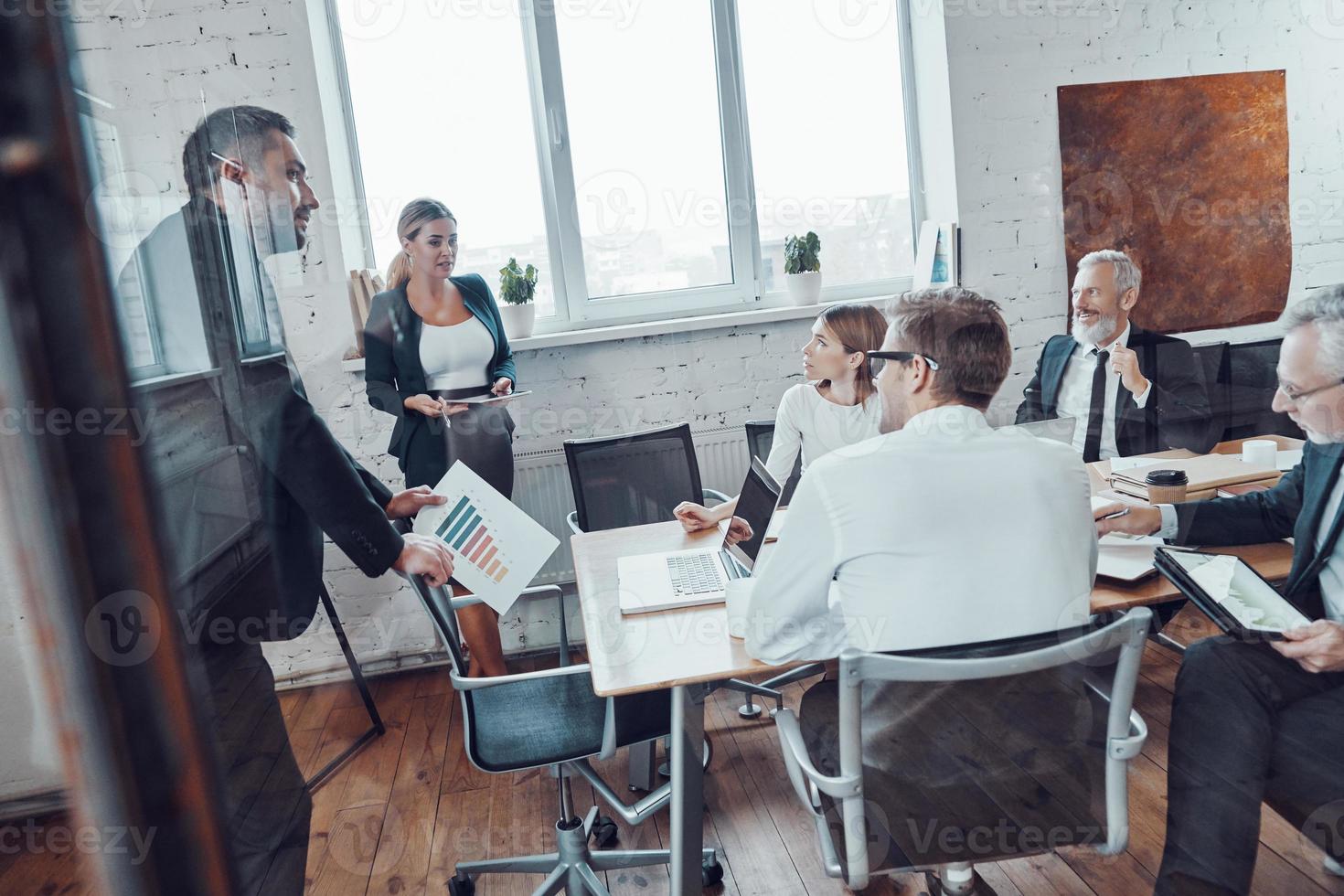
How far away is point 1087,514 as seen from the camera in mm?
1067

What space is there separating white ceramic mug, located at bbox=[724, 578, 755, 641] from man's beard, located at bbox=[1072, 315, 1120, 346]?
1366 mm

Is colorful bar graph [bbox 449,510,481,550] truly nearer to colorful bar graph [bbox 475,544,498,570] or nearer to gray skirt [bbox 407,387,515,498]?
colorful bar graph [bbox 475,544,498,570]

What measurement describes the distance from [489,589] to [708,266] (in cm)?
196

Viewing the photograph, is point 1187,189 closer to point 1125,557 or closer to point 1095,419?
point 1095,419

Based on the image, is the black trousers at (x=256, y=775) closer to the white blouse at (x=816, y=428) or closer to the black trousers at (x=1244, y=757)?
the black trousers at (x=1244, y=757)

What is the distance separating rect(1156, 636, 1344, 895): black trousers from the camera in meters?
1.06

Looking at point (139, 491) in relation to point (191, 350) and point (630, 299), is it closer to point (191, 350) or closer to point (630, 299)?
point (191, 350)

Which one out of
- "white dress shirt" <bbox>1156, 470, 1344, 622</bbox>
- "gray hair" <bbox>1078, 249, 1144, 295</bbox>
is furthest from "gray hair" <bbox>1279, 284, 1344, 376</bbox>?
"gray hair" <bbox>1078, 249, 1144, 295</bbox>

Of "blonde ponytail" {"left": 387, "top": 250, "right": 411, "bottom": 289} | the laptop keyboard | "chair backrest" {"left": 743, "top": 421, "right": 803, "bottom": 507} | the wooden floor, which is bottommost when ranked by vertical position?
the wooden floor

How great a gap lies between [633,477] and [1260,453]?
1326 millimetres

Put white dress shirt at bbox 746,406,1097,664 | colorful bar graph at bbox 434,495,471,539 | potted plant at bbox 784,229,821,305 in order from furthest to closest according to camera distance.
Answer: potted plant at bbox 784,229,821,305
white dress shirt at bbox 746,406,1097,664
colorful bar graph at bbox 434,495,471,539

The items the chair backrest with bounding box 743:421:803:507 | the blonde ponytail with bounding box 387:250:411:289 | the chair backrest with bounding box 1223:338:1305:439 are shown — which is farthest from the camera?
the chair backrest with bounding box 743:421:803:507

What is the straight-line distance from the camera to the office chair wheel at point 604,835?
5.18ft

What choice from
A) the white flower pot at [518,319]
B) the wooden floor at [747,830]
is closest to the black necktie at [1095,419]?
the wooden floor at [747,830]
